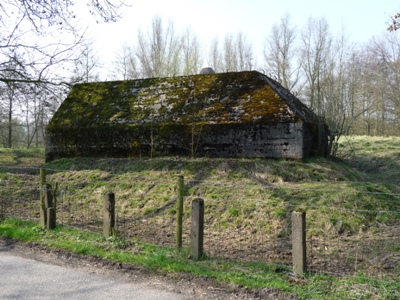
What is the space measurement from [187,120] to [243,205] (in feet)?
13.1

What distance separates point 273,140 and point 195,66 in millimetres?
26718

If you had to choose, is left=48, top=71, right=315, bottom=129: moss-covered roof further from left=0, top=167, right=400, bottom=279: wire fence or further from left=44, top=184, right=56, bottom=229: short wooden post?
left=44, top=184, right=56, bottom=229: short wooden post

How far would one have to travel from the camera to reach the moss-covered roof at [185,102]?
418 inches

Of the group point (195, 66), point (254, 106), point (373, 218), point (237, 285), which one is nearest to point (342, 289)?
point (237, 285)

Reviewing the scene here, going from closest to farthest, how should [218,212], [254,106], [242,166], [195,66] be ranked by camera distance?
[218,212], [242,166], [254,106], [195,66]

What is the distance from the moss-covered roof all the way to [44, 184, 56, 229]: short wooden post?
4.60 m

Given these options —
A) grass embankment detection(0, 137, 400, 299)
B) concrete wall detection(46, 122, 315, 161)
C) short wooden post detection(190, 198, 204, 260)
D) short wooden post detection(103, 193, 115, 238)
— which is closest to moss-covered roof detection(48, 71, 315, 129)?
concrete wall detection(46, 122, 315, 161)

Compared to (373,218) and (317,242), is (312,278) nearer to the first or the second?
(317,242)

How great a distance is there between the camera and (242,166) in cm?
964

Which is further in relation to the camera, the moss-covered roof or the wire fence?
the moss-covered roof

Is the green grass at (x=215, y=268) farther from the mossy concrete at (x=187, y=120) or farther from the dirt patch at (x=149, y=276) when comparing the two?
the mossy concrete at (x=187, y=120)

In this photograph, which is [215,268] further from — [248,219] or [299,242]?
[248,219]

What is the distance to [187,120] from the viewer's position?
11.1 meters

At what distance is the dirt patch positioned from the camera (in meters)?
4.39
